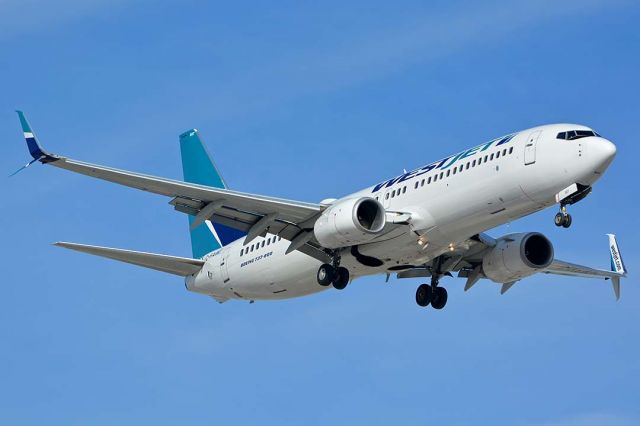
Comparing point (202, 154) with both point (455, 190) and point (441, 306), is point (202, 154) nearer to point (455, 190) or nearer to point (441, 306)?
point (441, 306)

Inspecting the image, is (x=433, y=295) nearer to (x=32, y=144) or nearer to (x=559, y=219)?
(x=559, y=219)

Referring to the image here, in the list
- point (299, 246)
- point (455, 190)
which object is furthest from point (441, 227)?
point (299, 246)

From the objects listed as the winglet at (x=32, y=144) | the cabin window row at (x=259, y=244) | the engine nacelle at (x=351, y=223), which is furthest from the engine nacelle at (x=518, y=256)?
the winglet at (x=32, y=144)

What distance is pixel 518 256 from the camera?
54.3 meters

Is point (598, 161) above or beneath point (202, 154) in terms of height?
beneath

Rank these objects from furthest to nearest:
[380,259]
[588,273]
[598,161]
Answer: [588,273] < [380,259] < [598,161]

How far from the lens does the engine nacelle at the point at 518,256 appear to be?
54250 mm

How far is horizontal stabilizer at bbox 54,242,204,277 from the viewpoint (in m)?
51.1

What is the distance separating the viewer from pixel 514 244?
54500 mm

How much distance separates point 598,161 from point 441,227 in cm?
593

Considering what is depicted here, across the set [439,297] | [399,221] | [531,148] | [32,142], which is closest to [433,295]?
[439,297]

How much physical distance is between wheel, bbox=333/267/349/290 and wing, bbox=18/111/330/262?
3.31ft

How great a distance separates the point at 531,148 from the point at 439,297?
9937 millimetres

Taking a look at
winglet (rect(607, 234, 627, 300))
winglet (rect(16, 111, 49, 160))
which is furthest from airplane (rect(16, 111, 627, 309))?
winglet (rect(607, 234, 627, 300))
